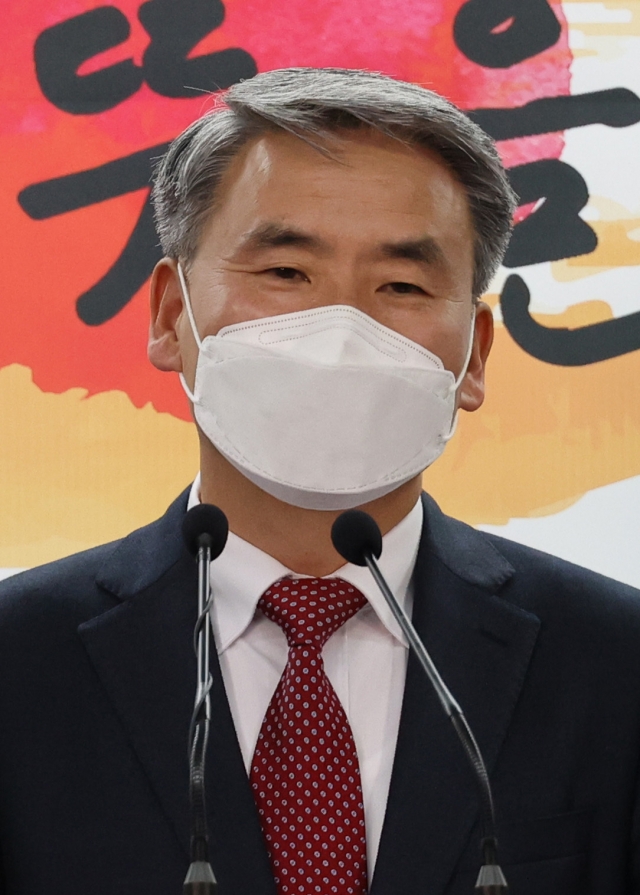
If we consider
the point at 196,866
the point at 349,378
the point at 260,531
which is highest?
the point at 349,378

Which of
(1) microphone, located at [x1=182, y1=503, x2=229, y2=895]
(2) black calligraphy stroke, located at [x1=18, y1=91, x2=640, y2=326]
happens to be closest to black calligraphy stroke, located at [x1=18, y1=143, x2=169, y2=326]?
(2) black calligraphy stroke, located at [x1=18, y1=91, x2=640, y2=326]

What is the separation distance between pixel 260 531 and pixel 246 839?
17.4 inches

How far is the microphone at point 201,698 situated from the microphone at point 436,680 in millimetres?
138

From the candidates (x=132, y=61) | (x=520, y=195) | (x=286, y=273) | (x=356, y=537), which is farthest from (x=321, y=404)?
(x=132, y=61)

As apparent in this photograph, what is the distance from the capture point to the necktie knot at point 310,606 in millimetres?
1712

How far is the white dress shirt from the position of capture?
66.7 inches

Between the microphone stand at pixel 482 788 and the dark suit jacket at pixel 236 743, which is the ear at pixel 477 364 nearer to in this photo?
the dark suit jacket at pixel 236 743

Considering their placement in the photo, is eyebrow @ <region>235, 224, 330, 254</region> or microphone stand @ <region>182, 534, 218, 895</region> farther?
eyebrow @ <region>235, 224, 330, 254</region>

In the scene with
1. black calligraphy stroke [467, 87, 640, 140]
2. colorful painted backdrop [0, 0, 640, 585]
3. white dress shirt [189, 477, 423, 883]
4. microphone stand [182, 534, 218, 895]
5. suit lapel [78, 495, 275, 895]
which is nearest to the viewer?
microphone stand [182, 534, 218, 895]

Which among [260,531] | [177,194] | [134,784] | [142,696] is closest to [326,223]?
[177,194]

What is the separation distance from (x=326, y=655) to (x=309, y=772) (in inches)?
7.3

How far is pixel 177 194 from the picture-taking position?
1.93 meters

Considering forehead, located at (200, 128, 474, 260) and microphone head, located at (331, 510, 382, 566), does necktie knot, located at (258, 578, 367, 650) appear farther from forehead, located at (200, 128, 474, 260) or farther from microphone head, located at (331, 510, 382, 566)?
forehead, located at (200, 128, 474, 260)

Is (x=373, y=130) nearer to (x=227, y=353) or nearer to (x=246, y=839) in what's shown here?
(x=227, y=353)
